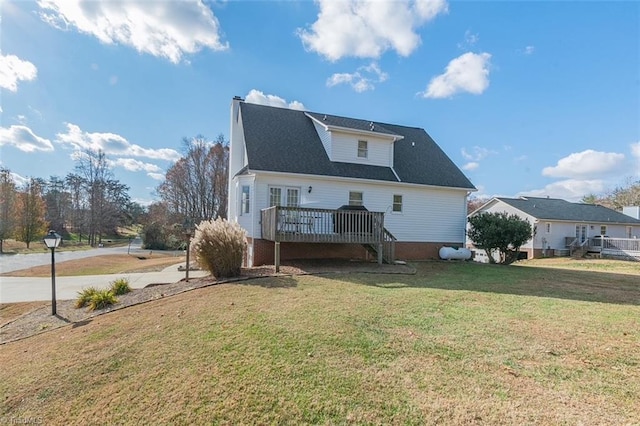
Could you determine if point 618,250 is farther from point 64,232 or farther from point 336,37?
point 64,232

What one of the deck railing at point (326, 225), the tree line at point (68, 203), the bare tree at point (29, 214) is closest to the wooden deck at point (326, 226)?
the deck railing at point (326, 225)

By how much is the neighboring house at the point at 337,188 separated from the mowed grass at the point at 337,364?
201 inches

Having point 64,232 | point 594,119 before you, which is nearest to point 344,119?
point 594,119

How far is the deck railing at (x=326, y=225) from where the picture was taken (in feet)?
36.6

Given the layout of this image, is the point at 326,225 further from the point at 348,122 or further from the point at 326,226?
the point at 348,122

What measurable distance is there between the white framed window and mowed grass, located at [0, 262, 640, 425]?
6.82 metres

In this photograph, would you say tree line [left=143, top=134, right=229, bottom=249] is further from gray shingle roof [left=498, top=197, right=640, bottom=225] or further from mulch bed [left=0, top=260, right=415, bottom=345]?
gray shingle roof [left=498, top=197, right=640, bottom=225]

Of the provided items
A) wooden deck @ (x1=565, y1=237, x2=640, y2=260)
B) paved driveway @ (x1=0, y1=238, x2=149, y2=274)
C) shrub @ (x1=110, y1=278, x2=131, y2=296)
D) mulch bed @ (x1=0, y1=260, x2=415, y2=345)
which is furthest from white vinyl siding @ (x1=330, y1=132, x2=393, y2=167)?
wooden deck @ (x1=565, y1=237, x2=640, y2=260)

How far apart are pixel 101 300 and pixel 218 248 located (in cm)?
315

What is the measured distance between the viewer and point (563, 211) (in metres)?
30.2

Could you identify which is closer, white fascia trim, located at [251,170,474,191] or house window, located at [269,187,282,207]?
white fascia trim, located at [251,170,474,191]

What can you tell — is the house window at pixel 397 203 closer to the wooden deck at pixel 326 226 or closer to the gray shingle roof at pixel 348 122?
the gray shingle roof at pixel 348 122

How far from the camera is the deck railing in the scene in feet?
36.6

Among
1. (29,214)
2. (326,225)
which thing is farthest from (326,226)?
(29,214)
